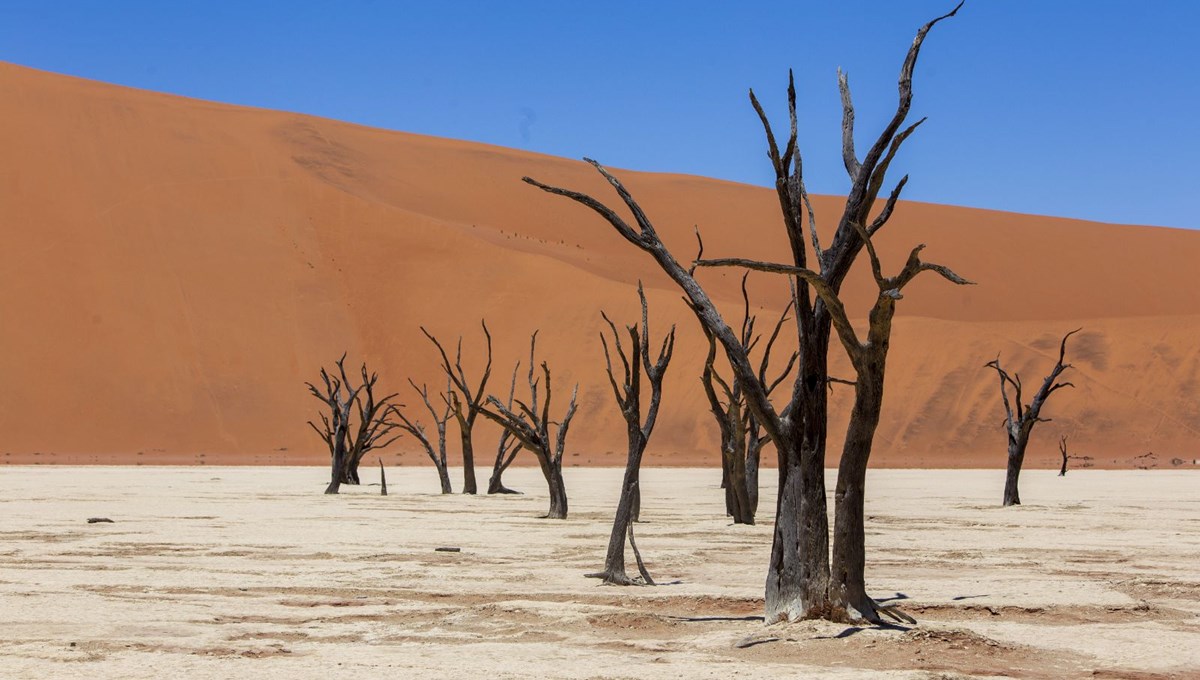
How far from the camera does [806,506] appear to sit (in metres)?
8.65

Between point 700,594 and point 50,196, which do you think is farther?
point 50,196

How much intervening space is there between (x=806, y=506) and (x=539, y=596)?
105 inches

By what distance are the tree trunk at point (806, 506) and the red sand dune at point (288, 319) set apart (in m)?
39.8

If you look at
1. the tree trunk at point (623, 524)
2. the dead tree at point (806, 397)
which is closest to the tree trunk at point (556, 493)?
the tree trunk at point (623, 524)

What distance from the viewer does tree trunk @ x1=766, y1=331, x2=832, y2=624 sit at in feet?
28.2

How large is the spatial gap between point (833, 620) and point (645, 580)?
9.76ft

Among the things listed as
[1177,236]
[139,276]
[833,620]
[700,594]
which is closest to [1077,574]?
[700,594]

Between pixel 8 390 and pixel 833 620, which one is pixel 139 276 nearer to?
pixel 8 390

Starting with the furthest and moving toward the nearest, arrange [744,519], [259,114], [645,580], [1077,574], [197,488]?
[259,114] < [197,488] < [744,519] < [1077,574] < [645,580]

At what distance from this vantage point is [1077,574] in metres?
12.2

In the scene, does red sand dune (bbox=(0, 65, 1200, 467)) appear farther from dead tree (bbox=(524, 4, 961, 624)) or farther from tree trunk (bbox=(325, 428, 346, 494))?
dead tree (bbox=(524, 4, 961, 624))

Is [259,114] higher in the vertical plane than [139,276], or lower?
higher

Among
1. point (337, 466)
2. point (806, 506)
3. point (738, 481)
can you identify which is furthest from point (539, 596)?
point (337, 466)

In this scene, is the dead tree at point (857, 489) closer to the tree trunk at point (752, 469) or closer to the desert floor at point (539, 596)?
the desert floor at point (539, 596)
